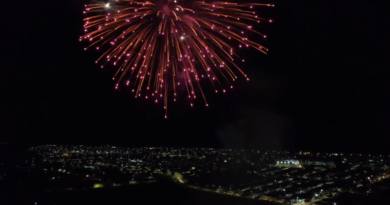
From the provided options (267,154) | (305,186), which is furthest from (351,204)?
(267,154)

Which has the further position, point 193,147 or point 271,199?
point 193,147

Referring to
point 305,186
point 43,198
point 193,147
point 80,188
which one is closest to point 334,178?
point 305,186

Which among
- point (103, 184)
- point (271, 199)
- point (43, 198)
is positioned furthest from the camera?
point (271, 199)

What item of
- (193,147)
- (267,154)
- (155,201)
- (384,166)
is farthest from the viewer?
(193,147)

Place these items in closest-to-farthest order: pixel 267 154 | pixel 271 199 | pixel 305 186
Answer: pixel 271 199
pixel 305 186
pixel 267 154

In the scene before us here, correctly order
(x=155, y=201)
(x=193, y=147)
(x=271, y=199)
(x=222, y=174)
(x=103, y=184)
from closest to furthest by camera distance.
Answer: (x=155, y=201)
(x=103, y=184)
(x=271, y=199)
(x=222, y=174)
(x=193, y=147)

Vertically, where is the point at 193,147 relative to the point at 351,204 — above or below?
above

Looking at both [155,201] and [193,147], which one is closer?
[155,201]

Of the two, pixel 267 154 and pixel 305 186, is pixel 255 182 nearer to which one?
pixel 305 186

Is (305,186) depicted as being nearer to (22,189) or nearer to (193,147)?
(22,189)
